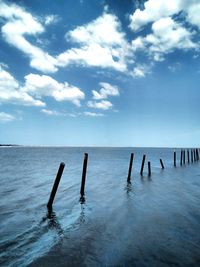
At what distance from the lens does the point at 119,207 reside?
37.7 feet

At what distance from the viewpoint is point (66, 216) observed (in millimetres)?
9992

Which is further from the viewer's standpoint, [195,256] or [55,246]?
[55,246]

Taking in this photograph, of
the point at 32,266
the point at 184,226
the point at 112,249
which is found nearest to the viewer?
the point at 32,266

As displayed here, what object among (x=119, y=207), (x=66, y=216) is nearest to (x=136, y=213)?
(x=119, y=207)

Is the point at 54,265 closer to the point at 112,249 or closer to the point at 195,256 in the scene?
the point at 112,249

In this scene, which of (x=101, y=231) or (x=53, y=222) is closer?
(x=101, y=231)

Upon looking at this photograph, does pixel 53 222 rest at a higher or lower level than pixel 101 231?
lower

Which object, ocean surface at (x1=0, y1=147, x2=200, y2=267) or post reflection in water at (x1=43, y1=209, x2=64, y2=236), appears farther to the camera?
post reflection in water at (x1=43, y1=209, x2=64, y2=236)

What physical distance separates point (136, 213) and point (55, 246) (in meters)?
4.92

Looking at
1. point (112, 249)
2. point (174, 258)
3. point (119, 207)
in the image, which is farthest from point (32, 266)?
point (119, 207)

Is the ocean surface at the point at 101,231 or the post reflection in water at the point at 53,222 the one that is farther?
the post reflection in water at the point at 53,222

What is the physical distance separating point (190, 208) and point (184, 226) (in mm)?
2995

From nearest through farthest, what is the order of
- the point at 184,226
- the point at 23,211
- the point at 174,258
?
the point at 174,258 < the point at 184,226 < the point at 23,211

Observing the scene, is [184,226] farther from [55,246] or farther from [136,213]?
[55,246]
